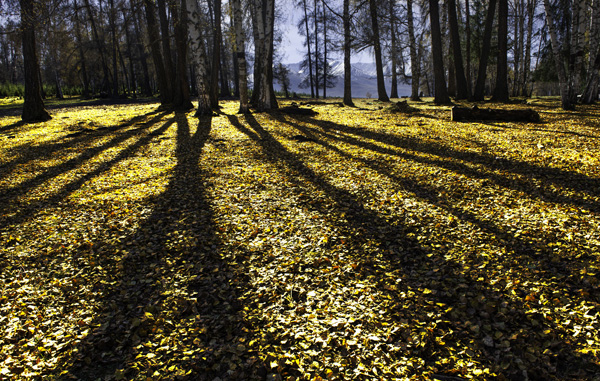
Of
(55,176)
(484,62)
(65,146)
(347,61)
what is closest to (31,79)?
(65,146)

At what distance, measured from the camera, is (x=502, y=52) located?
1766 cm

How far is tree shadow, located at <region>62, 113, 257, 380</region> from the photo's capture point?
2752 millimetres

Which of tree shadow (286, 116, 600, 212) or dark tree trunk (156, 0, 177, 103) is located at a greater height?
dark tree trunk (156, 0, 177, 103)

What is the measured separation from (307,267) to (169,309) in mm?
1529

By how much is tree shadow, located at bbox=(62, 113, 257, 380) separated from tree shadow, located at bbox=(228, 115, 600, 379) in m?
0.72

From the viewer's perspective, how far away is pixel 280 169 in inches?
296

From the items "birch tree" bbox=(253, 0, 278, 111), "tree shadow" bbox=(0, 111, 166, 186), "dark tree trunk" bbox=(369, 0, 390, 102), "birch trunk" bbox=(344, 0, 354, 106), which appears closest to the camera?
"tree shadow" bbox=(0, 111, 166, 186)

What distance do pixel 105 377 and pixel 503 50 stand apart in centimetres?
2114

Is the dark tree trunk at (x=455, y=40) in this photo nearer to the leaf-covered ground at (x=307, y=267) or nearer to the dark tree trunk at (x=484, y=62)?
the dark tree trunk at (x=484, y=62)

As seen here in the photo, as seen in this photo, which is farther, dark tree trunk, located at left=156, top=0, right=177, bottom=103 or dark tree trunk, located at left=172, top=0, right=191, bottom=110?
dark tree trunk, located at left=156, top=0, right=177, bottom=103

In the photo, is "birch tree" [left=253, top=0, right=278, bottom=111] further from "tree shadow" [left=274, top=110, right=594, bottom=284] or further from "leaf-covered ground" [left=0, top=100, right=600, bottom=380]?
"tree shadow" [left=274, top=110, right=594, bottom=284]

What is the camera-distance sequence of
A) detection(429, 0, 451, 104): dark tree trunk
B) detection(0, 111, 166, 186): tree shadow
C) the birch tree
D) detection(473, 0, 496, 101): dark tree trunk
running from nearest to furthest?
detection(0, 111, 166, 186): tree shadow, the birch tree, detection(429, 0, 451, 104): dark tree trunk, detection(473, 0, 496, 101): dark tree trunk

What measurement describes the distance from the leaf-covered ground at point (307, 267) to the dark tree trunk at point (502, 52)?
11.9 meters

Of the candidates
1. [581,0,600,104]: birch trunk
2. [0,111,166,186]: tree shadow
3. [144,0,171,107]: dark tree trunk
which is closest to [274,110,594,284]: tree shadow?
[0,111,166,186]: tree shadow
